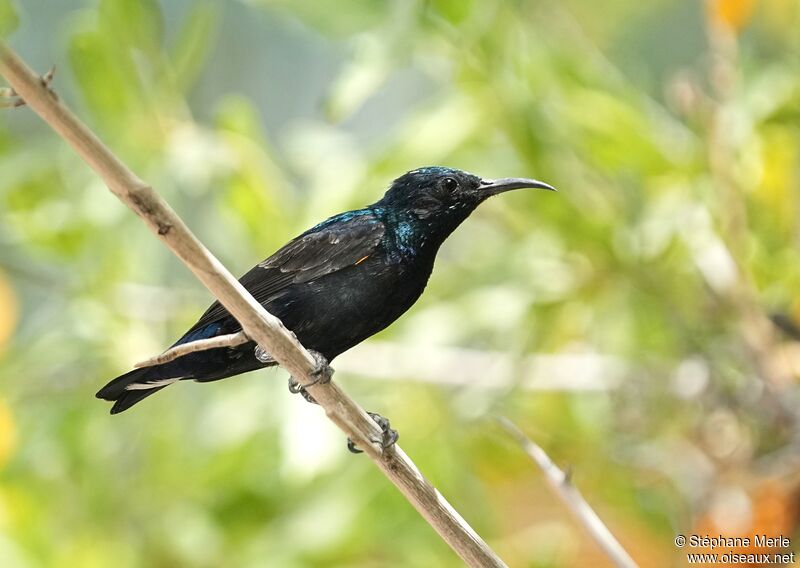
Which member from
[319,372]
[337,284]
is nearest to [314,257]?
[337,284]

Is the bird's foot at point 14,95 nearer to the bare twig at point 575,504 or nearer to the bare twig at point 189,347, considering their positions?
the bare twig at point 189,347

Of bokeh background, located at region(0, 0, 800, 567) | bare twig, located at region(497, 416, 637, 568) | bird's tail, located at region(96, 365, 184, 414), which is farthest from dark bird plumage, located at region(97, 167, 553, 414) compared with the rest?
bokeh background, located at region(0, 0, 800, 567)

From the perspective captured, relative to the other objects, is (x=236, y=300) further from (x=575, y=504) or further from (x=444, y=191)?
(x=444, y=191)

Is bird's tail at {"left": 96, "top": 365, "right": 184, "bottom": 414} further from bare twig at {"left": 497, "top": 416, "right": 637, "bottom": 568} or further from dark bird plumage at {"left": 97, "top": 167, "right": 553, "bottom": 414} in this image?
bare twig at {"left": 497, "top": 416, "right": 637, "bottom": 568}

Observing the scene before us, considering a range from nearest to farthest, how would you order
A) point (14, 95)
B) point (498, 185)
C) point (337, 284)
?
point (14, 95), point (337, 284), point (498, 185)

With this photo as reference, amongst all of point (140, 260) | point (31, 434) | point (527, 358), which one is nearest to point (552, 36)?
point (527, 358)

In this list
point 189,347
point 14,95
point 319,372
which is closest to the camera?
point 14,95
